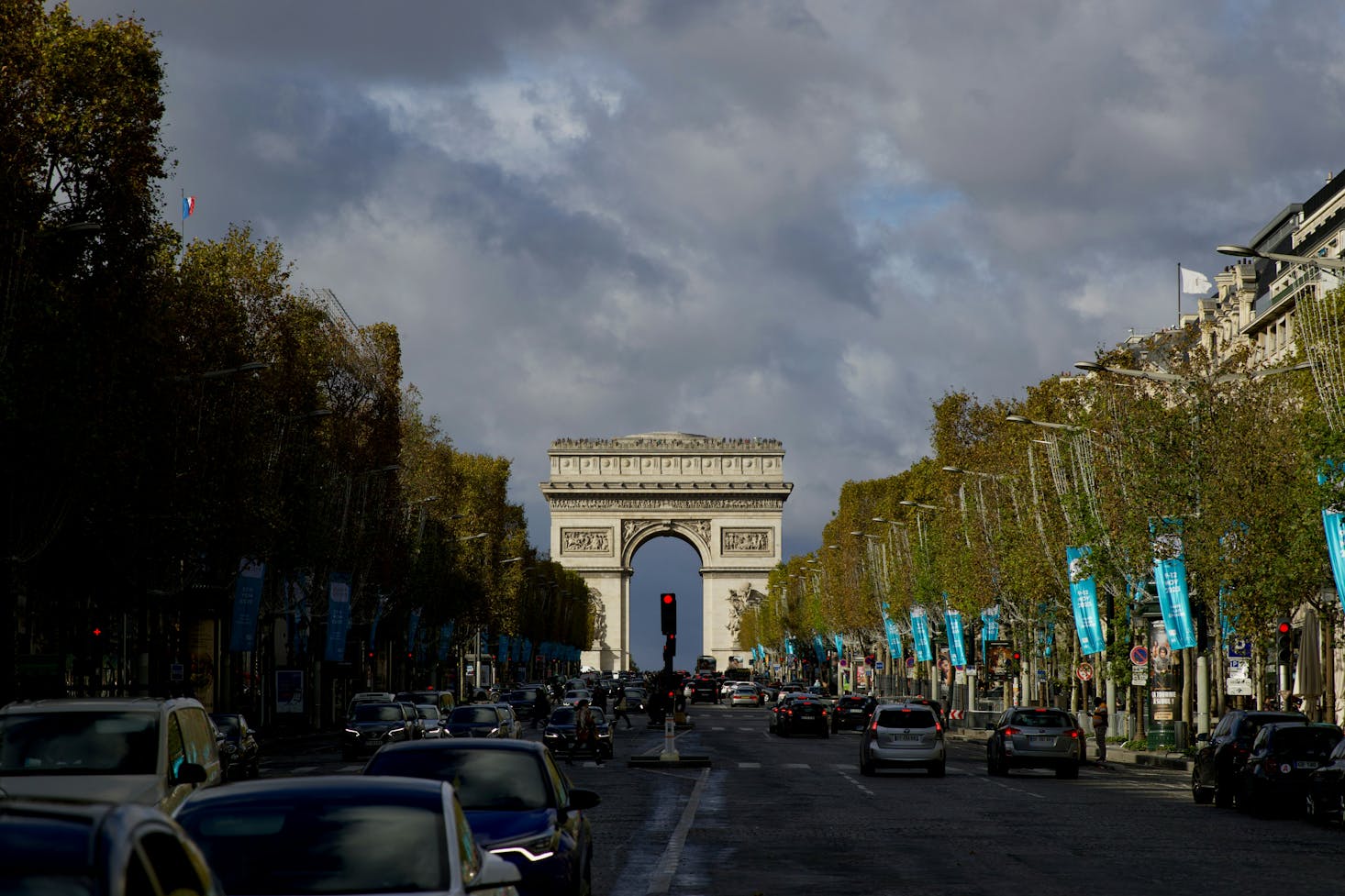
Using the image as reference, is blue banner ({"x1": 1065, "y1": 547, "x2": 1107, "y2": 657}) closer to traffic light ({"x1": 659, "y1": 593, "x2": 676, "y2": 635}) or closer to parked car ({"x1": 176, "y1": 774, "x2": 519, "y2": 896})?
traffic light ({"x1": 659, "y1": 593, "x2": 676, "y2": 635})

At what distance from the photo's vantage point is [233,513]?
4406 centimetres

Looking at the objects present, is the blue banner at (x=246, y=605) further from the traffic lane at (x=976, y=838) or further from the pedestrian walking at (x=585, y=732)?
the traffic lane at (x=976, y=838)

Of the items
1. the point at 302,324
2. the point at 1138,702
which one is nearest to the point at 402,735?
the point at 302,324

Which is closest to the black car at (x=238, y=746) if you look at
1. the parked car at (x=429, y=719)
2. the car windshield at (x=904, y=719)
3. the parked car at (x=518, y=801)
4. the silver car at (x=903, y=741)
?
A: the parked car at (x=429, y=719)

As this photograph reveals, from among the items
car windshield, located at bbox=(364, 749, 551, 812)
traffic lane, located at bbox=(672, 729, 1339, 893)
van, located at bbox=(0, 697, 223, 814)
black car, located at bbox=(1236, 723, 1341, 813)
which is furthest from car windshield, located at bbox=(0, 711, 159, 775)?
black car, located at bbox=(1236, 723, 1341, 813)

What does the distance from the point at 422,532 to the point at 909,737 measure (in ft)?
150

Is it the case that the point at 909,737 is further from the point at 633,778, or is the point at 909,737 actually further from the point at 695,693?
the point at 695,693

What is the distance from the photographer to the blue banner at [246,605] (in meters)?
49.0

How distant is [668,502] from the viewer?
15950 centimetres

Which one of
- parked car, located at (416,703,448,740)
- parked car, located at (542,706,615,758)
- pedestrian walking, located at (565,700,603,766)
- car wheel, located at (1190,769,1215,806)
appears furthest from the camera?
parked car, located at (416,703,448,740)

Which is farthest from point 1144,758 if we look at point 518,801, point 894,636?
point 894,636

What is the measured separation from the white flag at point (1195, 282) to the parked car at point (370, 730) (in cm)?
4974

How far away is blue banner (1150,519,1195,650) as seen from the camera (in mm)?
42812

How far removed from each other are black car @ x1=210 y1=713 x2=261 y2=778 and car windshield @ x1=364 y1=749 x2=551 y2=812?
61.2 feet
